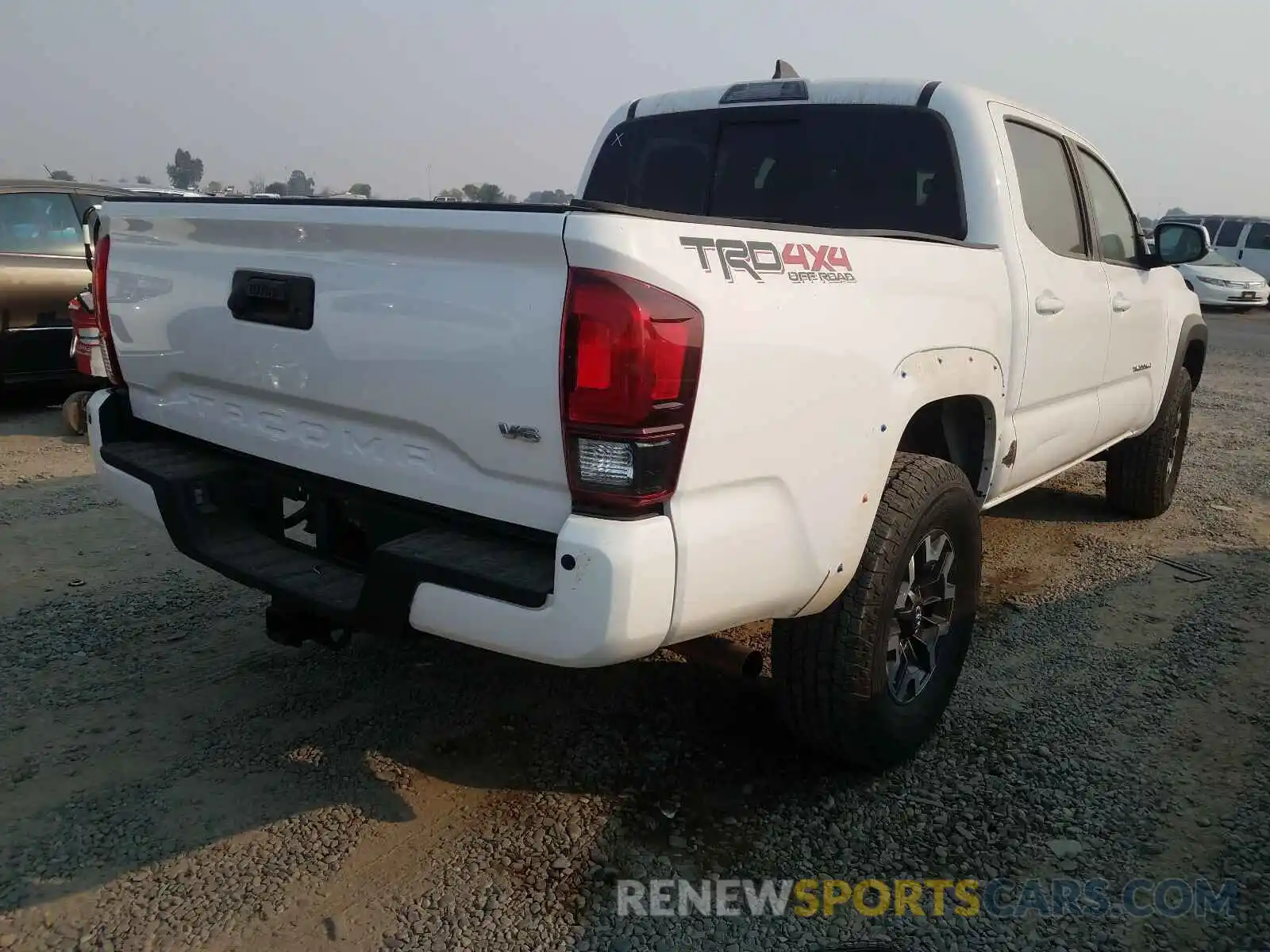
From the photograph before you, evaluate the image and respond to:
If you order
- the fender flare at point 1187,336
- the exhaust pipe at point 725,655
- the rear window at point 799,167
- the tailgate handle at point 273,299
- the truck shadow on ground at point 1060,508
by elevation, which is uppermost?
the rear window at point 799,167

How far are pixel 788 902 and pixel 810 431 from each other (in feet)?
3.69

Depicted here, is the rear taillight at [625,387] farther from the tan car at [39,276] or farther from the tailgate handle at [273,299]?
the tan car at [39,276]

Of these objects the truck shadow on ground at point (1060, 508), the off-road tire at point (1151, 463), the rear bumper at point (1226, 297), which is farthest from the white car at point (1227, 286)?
the off-road tire at point (1151, 463)

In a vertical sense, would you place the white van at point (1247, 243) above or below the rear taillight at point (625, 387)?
above

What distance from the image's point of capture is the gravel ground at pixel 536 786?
2.29m

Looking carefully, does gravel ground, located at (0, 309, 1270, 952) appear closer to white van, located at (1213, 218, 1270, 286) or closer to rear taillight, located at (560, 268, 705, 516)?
rear taillight, located at (560, 268, 705, 516)

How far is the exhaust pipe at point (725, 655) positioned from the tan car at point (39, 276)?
6359 mm

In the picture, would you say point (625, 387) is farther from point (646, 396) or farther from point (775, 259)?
point (775, 259)

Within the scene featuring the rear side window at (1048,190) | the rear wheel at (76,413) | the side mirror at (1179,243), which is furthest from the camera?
the rear wheel at (76,413)

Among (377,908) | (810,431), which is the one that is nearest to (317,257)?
(810,431)

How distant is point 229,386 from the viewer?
2.71m

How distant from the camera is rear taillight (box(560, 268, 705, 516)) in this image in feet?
6.27

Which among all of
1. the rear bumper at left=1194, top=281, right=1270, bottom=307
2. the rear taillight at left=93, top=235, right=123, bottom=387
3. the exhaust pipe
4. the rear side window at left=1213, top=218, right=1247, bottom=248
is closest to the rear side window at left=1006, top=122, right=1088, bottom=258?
the exhaust pipe

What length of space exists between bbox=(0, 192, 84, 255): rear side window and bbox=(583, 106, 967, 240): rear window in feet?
17.7
